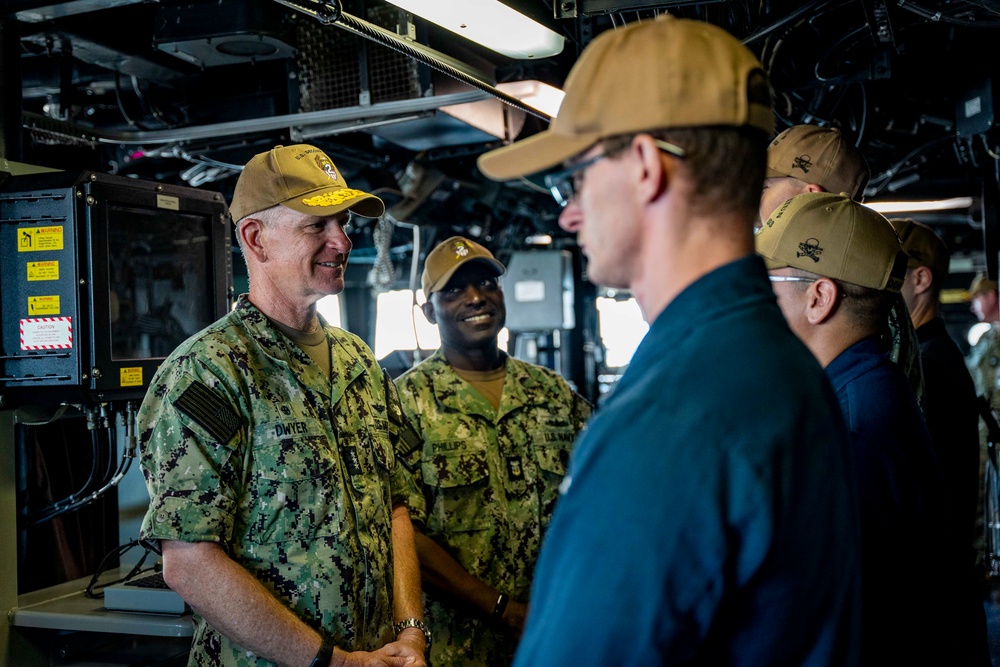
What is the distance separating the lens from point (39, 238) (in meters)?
2.59

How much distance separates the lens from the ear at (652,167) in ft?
3.27

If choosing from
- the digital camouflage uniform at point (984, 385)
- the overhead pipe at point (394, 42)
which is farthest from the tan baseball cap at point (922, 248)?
the digital camouflage uniform at point (984, 385)

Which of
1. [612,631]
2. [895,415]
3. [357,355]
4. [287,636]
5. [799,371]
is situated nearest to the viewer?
[612,631]

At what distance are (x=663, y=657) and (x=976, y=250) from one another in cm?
980

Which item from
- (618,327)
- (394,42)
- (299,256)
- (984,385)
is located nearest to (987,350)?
(984,385)

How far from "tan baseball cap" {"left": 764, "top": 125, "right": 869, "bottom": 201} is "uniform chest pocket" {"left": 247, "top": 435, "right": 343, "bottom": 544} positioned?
1414 millimetres

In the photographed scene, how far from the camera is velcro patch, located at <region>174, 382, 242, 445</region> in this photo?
1996 mm

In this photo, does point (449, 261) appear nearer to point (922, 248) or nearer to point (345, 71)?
point (345, 71)

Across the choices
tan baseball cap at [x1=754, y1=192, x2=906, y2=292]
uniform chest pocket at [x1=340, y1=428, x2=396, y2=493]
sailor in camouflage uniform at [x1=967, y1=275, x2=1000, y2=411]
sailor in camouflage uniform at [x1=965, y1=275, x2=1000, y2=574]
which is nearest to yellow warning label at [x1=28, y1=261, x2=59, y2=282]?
uniform chest pocket at [x1=340, y1=428, x2=396, y2=493]

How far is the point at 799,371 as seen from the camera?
0.99m

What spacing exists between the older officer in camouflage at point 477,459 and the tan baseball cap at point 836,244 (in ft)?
5.04

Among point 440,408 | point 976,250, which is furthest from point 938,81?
point 976,250

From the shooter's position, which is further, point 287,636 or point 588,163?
point 287,636

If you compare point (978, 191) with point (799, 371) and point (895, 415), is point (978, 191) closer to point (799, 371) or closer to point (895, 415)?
point (895, 415)
